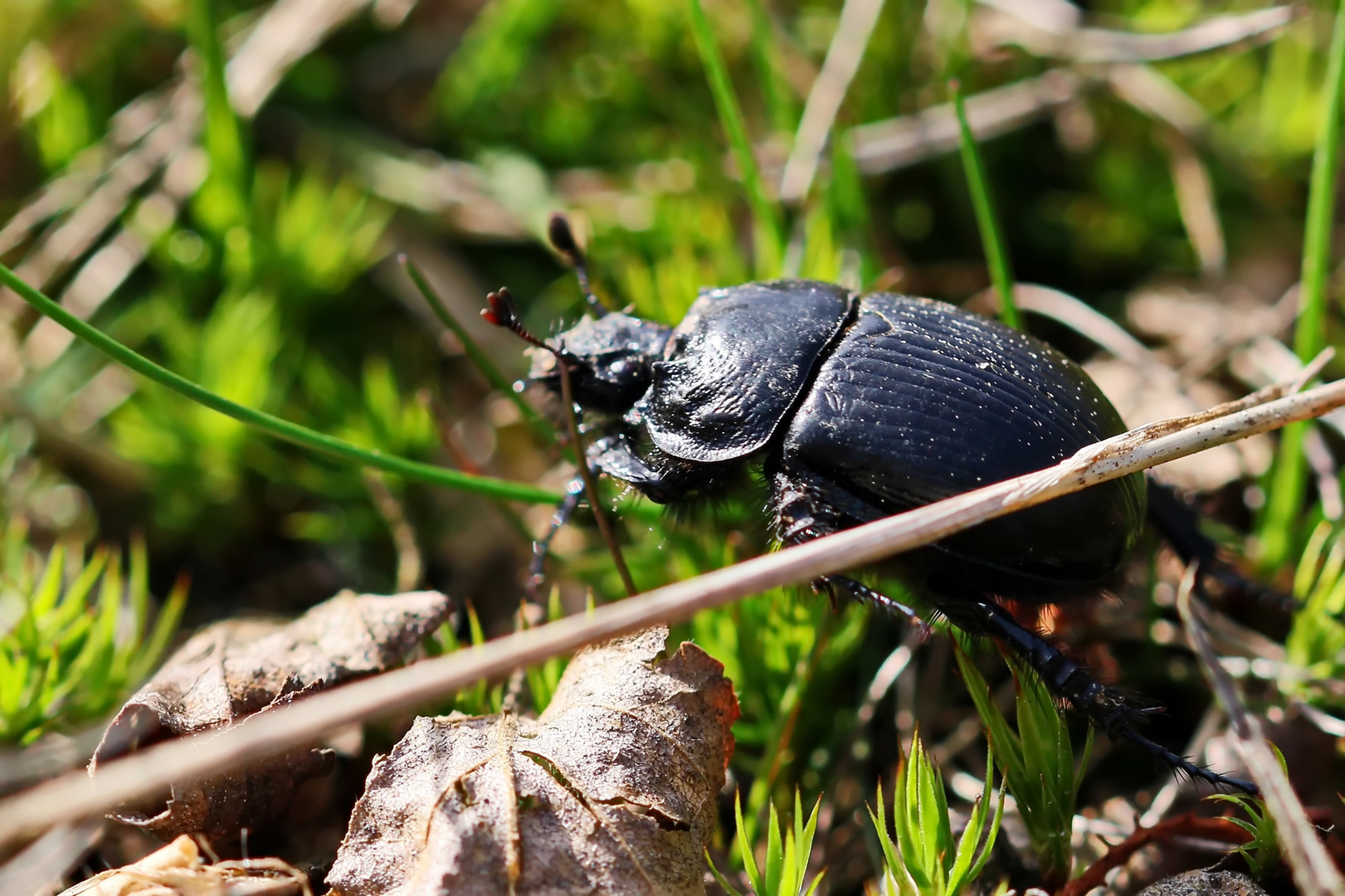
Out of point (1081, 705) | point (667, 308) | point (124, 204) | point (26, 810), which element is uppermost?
point (124, 204)

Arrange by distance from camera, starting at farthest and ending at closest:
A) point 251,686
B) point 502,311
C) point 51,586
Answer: point 502,311 → point 51,586 → point 251,686

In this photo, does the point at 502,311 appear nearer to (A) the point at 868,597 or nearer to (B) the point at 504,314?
(B) the point at 504,314

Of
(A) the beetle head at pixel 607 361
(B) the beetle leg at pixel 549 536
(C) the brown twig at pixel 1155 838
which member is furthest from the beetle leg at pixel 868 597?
(A) the beetle head at pixel 607 361

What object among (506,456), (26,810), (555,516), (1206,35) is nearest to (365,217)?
(506,456)

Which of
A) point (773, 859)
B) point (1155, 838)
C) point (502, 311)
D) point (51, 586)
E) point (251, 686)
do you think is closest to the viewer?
point (773, 859)

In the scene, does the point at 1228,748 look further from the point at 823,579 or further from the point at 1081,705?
the point at 823,579

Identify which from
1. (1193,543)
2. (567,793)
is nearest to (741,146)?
(1193,543)
